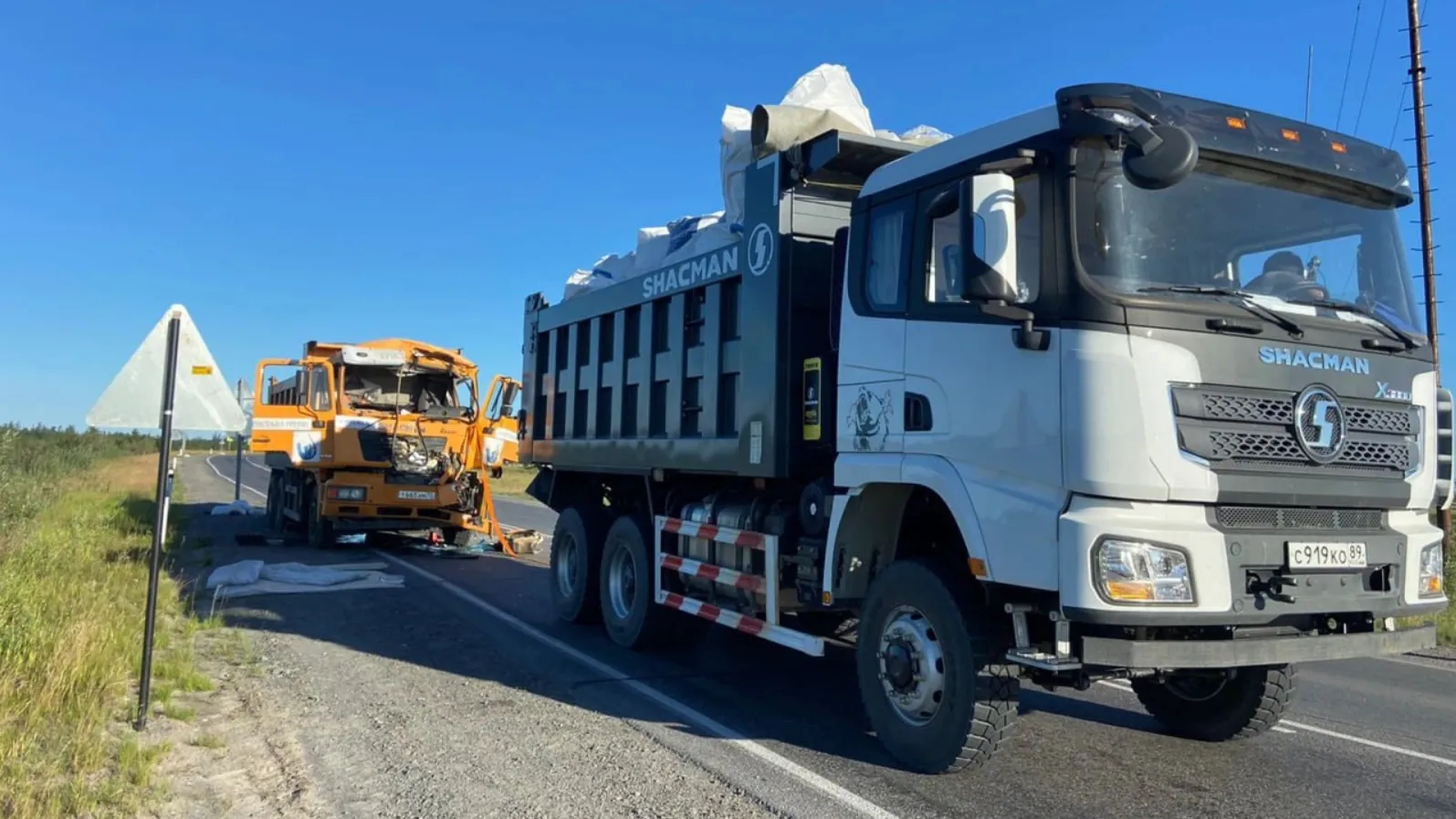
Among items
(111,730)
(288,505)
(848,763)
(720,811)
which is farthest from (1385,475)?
(288,505)

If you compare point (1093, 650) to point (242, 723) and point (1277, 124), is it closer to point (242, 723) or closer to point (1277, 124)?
point (1277, 124)

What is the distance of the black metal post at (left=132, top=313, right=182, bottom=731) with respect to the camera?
19.4ft

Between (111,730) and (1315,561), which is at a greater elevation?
(1315,561)

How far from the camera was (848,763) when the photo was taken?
5.29 meters

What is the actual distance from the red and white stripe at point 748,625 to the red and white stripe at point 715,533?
0.47 metres

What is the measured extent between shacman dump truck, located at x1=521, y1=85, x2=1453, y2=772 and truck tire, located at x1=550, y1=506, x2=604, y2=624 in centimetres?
347

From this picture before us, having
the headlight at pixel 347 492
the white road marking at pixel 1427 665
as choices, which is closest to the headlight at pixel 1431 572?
the white road marking at pixel 1427 665

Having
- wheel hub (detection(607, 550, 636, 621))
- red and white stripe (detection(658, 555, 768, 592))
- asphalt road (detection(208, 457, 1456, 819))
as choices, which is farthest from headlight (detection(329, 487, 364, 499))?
red and white stripe (detection(658, 555, 768, 592))

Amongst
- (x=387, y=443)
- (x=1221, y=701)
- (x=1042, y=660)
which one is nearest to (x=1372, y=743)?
(x=1221, y=701)

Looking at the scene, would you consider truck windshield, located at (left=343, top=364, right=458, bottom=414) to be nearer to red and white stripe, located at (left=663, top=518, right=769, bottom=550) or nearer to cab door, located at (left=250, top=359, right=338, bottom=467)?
cab door, located at (left=250, top=359, right=338, bottom=467)

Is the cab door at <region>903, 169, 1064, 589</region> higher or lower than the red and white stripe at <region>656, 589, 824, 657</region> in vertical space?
higher

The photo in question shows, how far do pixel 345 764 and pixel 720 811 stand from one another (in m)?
2.08

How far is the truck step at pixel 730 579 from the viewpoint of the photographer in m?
6.36

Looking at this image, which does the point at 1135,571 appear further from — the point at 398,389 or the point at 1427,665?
the point at 398,389
